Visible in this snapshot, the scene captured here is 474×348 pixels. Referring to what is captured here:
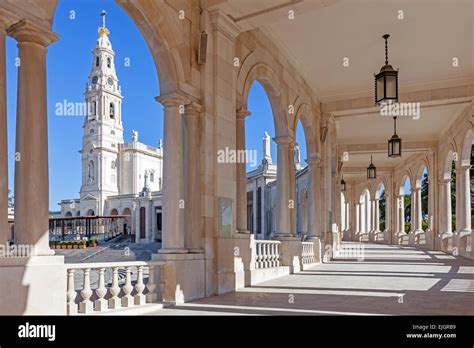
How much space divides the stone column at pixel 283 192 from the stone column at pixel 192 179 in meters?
5.89

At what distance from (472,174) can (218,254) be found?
40.3m

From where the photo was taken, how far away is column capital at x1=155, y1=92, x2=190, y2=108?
9.15 m

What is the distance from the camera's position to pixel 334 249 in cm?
2177

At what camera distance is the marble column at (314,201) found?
758 inches

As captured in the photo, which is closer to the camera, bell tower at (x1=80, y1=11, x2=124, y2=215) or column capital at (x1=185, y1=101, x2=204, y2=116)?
column capital at (x1=185, y1=101, x2=204, y2=116)

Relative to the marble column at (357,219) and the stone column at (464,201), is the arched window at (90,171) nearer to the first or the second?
the marble column at (357,219)

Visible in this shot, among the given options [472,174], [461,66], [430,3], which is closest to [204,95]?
[430,3]

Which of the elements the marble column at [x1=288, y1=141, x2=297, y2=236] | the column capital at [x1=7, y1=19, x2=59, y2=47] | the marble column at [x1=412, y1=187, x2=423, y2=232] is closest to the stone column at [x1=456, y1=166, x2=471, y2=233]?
the marble column at [x1=288, y1=141, x2=297, y2=236]

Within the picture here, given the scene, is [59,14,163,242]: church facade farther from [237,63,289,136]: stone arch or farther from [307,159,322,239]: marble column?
[237,63,289,136]: stone arch

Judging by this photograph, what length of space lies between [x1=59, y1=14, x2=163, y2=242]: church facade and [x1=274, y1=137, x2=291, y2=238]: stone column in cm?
6558

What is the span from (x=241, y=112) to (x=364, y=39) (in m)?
4.74

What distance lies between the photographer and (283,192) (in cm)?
1517

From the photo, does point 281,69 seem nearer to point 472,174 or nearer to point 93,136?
point 472,174

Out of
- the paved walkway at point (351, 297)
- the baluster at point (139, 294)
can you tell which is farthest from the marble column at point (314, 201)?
the baluster at point (139, 294)
